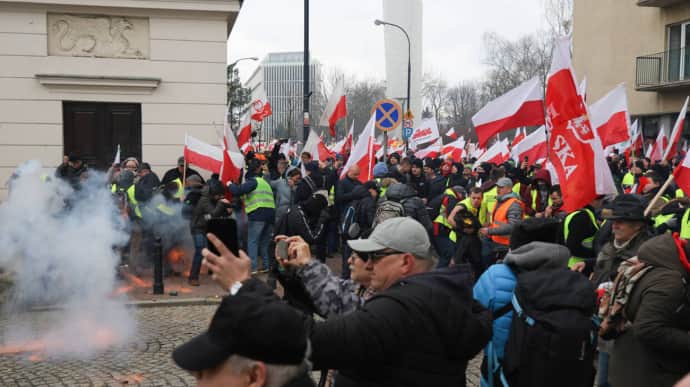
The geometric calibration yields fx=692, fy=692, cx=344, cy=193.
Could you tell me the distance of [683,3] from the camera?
27453 mm

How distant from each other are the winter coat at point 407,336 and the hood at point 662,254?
1.43 m

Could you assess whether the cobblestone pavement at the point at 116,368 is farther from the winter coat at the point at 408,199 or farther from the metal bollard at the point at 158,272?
the winter coat at the point at 408,199

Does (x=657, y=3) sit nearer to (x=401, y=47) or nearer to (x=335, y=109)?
(x=335, y=109)

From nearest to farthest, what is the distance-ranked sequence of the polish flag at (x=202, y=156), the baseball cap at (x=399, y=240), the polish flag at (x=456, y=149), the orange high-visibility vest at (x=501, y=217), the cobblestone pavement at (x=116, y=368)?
the baseball cap at (x=399, y=240) < the cobblestone pavement at (x=116, y=368) < the orange high-visibility vest at (x=501, y=217) < the polish flag at (x=202, y=156) < the polish flag at (x=456, y=149)

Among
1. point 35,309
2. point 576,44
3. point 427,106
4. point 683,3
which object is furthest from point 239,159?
point 427,106

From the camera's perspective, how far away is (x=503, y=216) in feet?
28.6

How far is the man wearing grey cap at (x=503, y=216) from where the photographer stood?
8.53 meters

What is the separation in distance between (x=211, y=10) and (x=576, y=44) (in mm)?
23429

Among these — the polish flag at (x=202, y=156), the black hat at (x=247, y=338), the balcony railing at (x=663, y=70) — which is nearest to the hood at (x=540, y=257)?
the black hat at (x=247, y=338)

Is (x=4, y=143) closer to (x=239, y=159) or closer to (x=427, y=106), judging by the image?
(x=239, y=159)

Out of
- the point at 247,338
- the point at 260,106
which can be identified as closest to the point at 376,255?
the point at 247,338

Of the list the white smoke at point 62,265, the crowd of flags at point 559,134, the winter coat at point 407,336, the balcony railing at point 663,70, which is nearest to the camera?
the winter coat at point 407,336

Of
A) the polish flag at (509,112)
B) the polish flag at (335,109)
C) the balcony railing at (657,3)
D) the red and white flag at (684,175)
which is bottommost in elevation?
the red and white flag at (684,175)

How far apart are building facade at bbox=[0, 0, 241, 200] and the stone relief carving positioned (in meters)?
0.02
